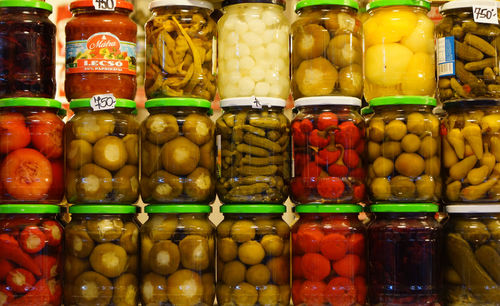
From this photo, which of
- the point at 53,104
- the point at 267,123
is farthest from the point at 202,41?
the point at 53,104

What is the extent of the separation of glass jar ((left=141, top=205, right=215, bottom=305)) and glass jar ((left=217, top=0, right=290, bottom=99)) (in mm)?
360

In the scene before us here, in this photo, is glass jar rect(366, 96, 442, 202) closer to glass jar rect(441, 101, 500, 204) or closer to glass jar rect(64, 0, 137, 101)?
glass jar rect(441, 101, 500, 204)

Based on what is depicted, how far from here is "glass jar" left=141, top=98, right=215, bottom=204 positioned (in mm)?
1692

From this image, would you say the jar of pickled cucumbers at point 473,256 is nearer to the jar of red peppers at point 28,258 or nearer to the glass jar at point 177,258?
the glass jar at point 177,258

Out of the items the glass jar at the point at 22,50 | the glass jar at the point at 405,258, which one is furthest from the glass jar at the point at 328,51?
the glass jar at the point at 22,50

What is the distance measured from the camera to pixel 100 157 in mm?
1700

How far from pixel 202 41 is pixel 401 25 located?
1.81 feet

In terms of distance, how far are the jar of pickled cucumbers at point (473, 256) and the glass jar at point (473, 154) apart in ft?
0.13

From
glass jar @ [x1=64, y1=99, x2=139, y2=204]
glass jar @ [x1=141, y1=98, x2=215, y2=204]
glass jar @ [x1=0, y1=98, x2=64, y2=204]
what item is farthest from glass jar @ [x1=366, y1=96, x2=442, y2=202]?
glass jar @ [x1=0, y1=98, x2=64, y2=204]

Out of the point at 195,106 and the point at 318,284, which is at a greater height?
the point at 195,106

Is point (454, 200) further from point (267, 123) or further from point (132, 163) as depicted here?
point (132, 163)

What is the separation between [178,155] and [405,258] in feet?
2.12

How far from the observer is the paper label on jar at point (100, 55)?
173 centimetres

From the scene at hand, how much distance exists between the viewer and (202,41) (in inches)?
69.9
